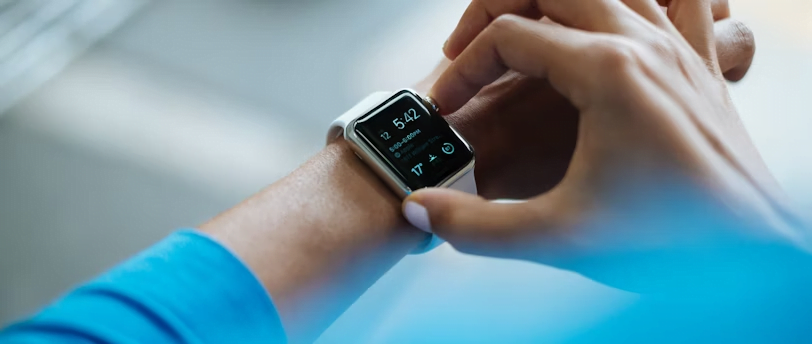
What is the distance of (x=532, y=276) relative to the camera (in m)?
0.87

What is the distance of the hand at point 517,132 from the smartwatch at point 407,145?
88mm

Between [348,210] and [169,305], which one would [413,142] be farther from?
[169,305]

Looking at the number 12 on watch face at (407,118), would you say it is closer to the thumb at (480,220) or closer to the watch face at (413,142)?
the watch face at (413,142)

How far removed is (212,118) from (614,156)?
72 cm

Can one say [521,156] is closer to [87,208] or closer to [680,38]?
[680,38]

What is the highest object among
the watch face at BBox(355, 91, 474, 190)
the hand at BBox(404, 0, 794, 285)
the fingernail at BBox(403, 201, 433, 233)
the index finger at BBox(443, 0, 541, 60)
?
the index finger at BBox(443, 0, 541, 60)

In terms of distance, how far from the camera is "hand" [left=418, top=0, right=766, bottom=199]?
80 cm

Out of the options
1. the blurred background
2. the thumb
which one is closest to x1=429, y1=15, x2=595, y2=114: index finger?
the thumb

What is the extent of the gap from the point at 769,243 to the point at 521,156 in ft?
1.02

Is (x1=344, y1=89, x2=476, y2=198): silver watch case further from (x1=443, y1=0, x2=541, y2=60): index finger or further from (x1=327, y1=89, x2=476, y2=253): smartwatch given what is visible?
(x1=443, y1=0, x2=541, y2=60): index finger

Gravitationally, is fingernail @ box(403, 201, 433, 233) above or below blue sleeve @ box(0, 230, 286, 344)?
below

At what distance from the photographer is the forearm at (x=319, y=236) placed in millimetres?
620

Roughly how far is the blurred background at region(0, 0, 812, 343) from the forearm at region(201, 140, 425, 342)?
22 centimetres

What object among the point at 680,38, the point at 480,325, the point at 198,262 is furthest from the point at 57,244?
the point at 680,38
